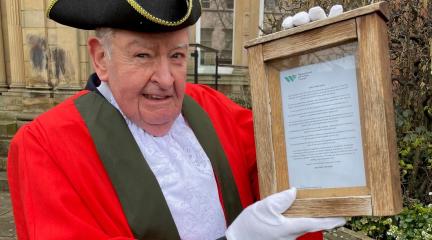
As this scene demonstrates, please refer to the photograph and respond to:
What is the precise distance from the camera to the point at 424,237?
299 cm

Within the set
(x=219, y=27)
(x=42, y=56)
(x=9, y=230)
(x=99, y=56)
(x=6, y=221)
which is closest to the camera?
(x=99, y=56)

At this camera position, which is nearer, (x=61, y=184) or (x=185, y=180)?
(x=61, y=184)

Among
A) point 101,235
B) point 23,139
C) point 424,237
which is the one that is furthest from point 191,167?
point 424,237

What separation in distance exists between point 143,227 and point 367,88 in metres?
0.83

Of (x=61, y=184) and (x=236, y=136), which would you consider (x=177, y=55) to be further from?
(x=61, y=184)

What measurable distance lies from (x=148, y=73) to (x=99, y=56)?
0.73 feet

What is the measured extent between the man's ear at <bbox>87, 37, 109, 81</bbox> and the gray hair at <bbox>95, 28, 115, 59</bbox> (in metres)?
0.02

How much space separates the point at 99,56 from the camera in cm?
153

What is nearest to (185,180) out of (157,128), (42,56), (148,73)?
(157,128)

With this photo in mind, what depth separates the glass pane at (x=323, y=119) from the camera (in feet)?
4.08

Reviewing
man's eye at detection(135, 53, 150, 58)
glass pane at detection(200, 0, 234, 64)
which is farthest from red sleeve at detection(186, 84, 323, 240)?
glass pane at detection(200, 0, 234, 64)

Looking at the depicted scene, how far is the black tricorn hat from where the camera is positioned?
135cm

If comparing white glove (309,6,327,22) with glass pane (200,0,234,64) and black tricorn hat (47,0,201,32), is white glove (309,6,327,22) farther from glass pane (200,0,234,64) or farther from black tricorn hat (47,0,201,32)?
glass pane (200,0,234,64)

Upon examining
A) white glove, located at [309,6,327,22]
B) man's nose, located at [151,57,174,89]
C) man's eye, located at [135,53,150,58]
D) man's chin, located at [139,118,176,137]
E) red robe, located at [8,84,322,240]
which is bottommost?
red robe, located at [8,84,322,240]
